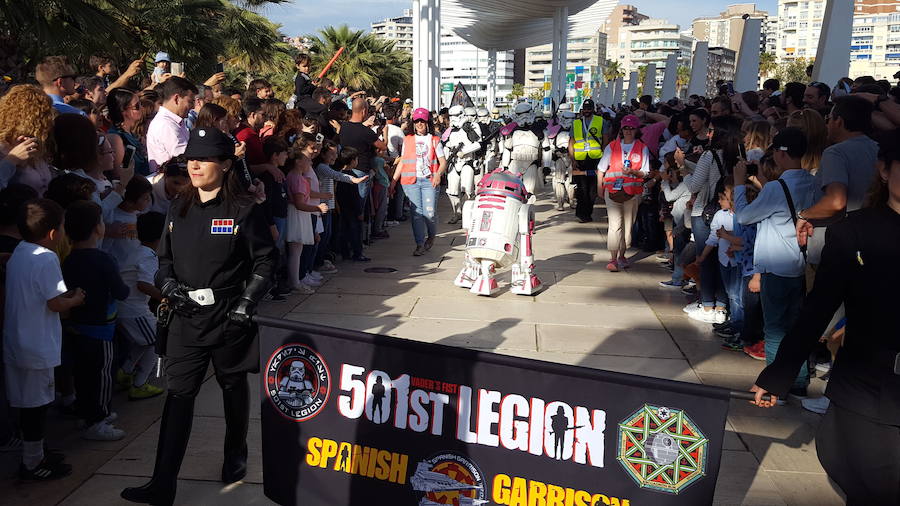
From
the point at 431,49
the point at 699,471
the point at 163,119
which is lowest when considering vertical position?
the point at 699,471

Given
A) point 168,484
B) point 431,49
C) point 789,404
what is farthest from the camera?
point 431,49

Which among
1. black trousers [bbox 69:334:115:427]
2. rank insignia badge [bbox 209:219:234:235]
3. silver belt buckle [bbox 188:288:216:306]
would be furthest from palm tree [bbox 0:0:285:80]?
silver belt buckle [bbox 188:288:216:306]

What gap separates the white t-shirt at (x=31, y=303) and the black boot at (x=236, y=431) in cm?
108

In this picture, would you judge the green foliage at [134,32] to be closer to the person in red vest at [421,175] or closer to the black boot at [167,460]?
the person in red vest at [421,175]

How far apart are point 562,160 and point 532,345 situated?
416 inches

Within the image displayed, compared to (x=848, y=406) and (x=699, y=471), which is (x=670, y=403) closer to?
(x=699, y=471)

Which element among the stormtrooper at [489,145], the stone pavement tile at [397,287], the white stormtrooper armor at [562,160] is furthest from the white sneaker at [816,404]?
the white stormtrooper armor at [562,160]

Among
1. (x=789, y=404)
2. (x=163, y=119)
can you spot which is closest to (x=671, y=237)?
(x=789, y=404)

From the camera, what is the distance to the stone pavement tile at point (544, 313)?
835cm

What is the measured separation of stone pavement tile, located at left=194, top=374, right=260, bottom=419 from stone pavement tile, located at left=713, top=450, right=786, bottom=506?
3.10 metres

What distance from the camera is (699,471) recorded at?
2758 millimetres

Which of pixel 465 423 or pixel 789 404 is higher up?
pixel 465 423

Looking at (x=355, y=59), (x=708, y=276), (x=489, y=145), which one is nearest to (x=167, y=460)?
(x=708, y=276)

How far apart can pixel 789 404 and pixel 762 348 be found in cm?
120
